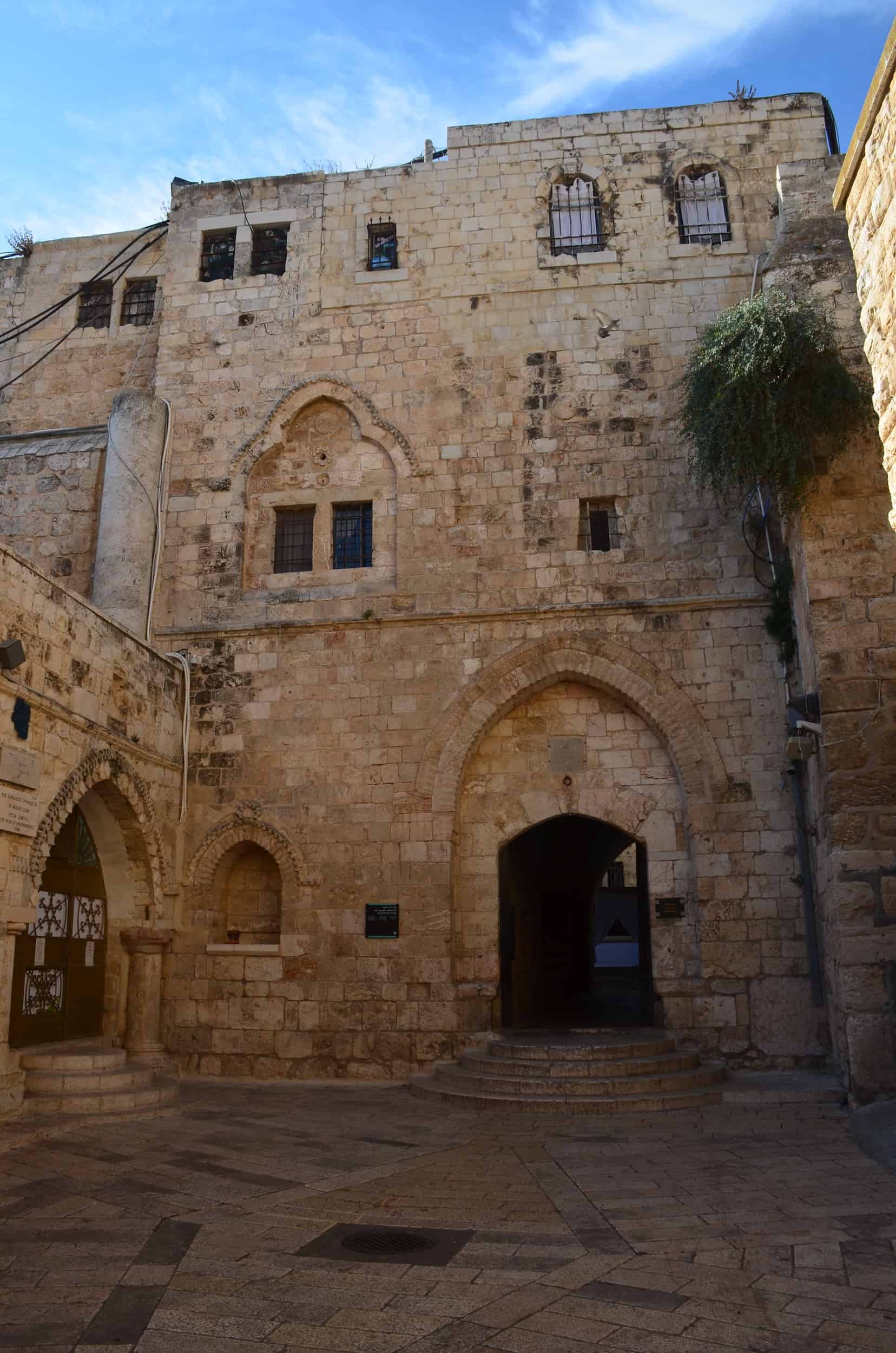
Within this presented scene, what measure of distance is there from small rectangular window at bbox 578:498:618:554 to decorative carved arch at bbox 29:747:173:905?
527cm

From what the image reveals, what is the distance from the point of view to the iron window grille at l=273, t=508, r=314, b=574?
469 inches

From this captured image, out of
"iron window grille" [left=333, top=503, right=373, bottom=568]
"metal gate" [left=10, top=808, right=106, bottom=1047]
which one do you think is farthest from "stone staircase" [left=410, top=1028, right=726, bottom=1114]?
"iron window grille" [left=333, top=503, right=373, bottom=568]

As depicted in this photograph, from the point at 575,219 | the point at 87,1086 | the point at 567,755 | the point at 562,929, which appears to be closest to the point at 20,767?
the point at 87,1086

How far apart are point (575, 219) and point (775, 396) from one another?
4.59 m

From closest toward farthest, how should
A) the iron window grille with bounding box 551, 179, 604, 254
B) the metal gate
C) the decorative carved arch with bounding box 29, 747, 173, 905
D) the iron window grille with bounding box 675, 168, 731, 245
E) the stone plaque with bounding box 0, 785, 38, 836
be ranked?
the stone plaque with bounding box 0, 785, 38, 836, the decorative carved arch with bounding box 29, 747, 173, 905, the metal gate, the iron window grille with bounding box 675, 168, 731, 245, the iron window grille with bounding box 551, 179, 604, 254

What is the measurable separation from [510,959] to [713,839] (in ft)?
8.66

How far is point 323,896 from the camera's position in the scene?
10.6 metres

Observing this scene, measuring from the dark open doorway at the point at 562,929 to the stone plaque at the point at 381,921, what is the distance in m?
1.16

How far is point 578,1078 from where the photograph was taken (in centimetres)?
877

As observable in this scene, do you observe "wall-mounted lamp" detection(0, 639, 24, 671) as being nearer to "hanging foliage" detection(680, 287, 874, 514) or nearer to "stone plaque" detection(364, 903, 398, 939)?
"stone plaque" detection(364, 903, 398, 939)

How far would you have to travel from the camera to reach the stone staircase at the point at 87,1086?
807 centimetres

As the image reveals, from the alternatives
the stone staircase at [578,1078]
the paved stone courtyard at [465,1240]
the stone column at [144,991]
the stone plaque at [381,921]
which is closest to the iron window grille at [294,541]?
the stone plaque at [381,921]

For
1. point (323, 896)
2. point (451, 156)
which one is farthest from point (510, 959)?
point (451, 156)

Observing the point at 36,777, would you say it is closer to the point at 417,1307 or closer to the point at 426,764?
the point at 426,764
